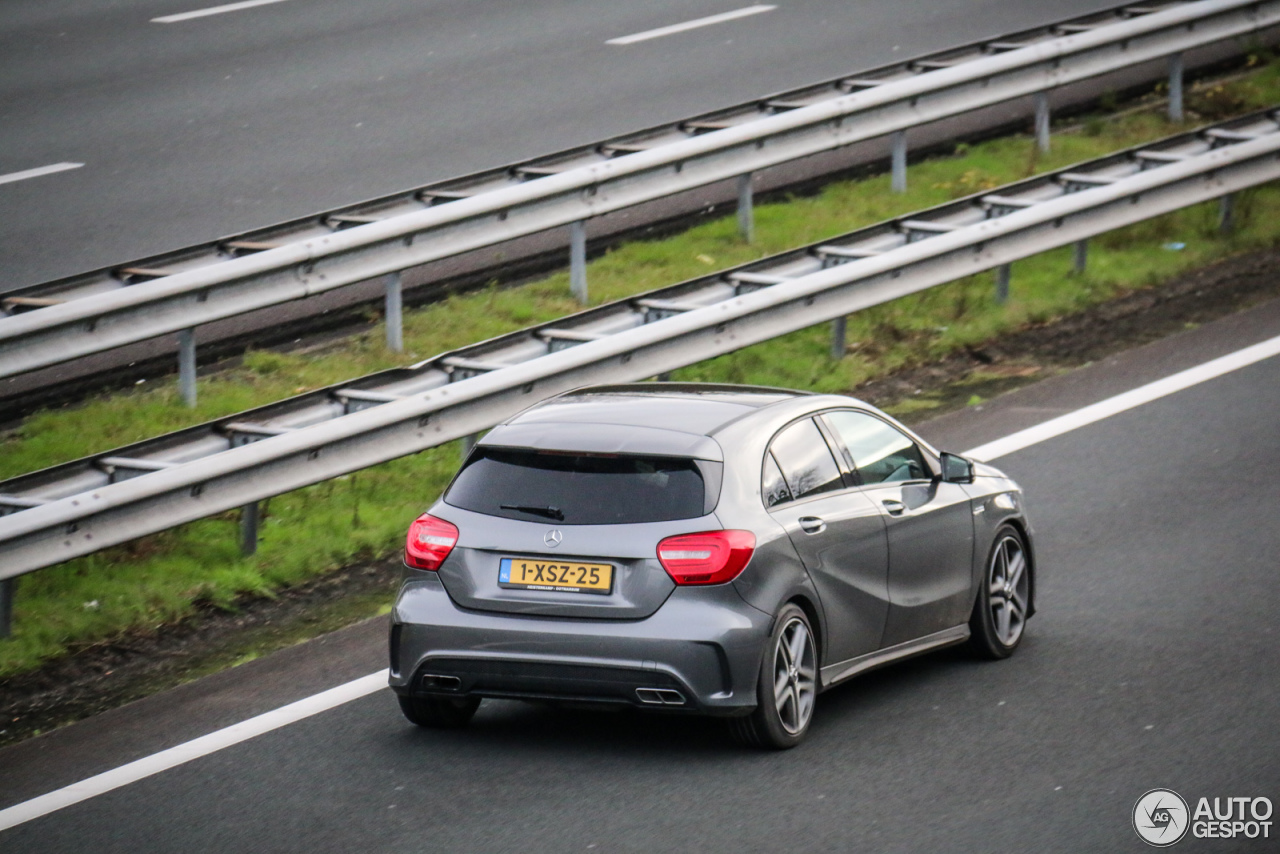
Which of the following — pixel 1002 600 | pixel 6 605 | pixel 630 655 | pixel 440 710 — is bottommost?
pixel 1002 600

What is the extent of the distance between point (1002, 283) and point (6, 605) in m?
8.16

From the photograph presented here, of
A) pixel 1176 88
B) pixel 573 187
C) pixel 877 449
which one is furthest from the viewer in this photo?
pixel 1176 88

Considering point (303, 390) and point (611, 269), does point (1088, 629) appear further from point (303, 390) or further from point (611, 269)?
point (611, 269)

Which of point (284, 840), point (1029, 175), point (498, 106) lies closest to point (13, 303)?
point (284, 840)

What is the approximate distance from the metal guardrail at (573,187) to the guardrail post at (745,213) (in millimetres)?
37

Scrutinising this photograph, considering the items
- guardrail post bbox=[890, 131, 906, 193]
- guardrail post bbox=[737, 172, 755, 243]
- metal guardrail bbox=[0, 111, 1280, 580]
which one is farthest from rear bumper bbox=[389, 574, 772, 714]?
guardrail post bbox=[890, 131, 906, 193]

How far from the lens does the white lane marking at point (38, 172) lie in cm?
1538

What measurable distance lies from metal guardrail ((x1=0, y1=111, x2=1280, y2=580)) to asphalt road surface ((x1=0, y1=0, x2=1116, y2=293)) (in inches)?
140

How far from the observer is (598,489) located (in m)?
7.49

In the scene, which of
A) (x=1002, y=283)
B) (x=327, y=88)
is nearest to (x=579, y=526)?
(x=1002, y=283)

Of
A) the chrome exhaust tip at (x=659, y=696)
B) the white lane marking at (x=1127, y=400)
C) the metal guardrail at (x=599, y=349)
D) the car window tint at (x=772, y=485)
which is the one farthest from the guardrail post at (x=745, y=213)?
the chrome exhaust tip at (x=659, y=696)

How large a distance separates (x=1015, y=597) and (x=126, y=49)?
13280mm

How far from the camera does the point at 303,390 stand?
39.1ft

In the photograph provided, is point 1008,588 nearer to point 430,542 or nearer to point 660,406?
point 660,406
